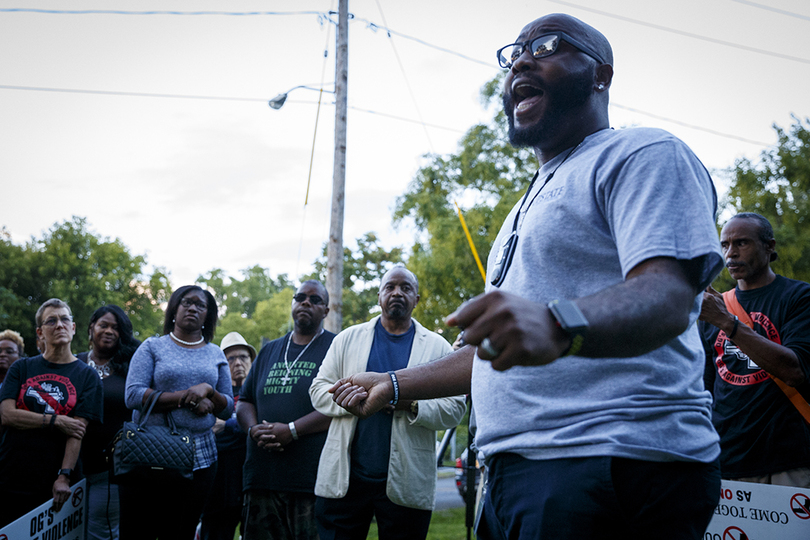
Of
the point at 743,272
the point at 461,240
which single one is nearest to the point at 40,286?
the point at 461,240

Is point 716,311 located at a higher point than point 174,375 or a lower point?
higher

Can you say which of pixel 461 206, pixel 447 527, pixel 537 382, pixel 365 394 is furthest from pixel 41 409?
pixel 461 206

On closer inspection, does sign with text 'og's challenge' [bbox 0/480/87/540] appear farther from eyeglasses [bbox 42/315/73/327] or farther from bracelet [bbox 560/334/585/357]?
bracelet [bbox 560/334/585/357]

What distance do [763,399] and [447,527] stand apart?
6122mm

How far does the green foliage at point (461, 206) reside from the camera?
18.9 metres

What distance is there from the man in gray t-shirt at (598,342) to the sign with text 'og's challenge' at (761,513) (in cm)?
231

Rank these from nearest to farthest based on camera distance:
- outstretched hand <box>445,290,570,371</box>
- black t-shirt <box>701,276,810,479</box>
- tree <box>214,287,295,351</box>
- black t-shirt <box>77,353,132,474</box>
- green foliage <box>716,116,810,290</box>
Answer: outstretched hand <box>445,290,570,371</box>
black t-shirt <box>701,276,810,479</box>
black t-shirt <box>77,353,132,474</box>
green foliage <box>716,116,810,290</box>
tree <box>214,287,295,351</box>

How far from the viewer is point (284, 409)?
4926 millimetres

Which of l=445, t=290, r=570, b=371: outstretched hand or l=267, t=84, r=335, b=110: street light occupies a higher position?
l=267, t=84, r=335, b=110: street light

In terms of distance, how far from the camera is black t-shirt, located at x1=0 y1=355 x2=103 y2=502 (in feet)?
14.8

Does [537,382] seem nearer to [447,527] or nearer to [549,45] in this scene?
[549,45]

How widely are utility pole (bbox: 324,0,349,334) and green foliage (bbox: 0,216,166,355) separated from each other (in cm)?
2763

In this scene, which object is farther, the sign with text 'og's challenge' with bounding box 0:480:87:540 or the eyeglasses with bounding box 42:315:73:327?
the eyeglasses with bounding box 42:315:73:327

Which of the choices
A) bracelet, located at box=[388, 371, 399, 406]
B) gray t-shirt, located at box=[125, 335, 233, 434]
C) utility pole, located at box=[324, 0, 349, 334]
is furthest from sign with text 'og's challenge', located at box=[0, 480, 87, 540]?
utility pole, located at box=[324, 0, 349, 334]
